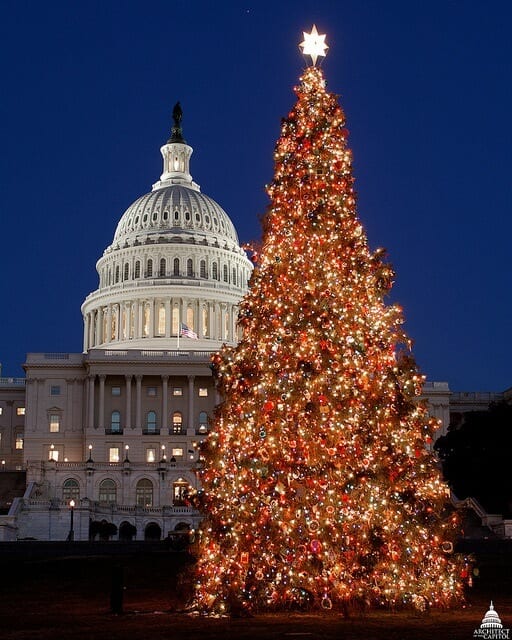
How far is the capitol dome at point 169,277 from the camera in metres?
139

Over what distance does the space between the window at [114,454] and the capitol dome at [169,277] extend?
17.9 m

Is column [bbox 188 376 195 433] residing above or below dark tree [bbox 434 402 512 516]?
above

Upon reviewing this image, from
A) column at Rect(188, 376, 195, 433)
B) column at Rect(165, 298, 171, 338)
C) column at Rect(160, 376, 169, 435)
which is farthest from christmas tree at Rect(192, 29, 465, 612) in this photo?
column at Rect(165, 298, 171, 338)

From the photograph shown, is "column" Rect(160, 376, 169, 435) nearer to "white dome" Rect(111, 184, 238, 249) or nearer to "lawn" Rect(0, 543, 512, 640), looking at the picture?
"white dome" Rect(111, 184, 238, 249)

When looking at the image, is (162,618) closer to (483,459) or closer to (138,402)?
(483,459)

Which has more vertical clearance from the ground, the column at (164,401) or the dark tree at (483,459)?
the column at (164,401)

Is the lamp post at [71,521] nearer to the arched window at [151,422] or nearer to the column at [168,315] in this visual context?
the arched window at [151,422]

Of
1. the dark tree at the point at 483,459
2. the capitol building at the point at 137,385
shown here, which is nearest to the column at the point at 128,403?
the capitol building at the point at 137,385

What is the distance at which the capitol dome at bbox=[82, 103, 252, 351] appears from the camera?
13900 cm

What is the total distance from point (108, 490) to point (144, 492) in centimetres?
331

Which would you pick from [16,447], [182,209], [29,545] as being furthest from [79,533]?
[182,209]

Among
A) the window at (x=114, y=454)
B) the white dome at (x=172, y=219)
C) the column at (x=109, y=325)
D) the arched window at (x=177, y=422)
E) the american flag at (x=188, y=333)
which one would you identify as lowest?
the window at (x=114, y=454)

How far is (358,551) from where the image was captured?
20938 millimetres

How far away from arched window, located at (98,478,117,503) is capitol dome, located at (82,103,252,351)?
30.8 m
